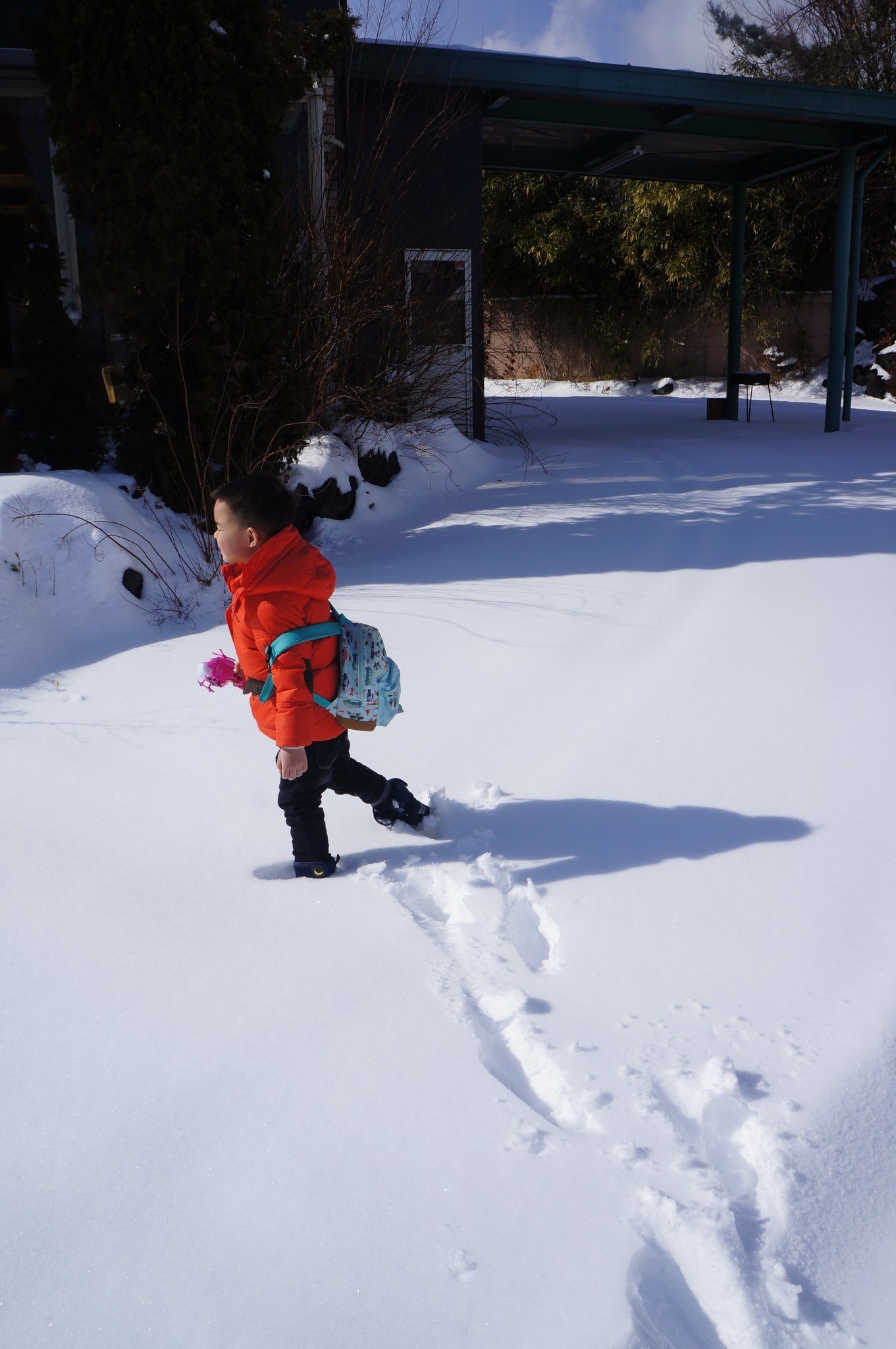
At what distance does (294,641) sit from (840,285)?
1026 cm

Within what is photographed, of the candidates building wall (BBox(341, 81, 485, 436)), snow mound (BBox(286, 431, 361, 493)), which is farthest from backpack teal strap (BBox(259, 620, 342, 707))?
building wall (BBox(341, 81, 485, 436))

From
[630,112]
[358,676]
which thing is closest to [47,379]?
[358,676]

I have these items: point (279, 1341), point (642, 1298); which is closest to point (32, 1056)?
point (279, 1341)

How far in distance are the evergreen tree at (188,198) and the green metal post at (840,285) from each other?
266 inches

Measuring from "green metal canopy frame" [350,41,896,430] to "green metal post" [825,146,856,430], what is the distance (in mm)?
14

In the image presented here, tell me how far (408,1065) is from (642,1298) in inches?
23.1

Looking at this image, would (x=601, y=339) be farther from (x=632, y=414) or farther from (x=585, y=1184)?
(x=585, y=1184)

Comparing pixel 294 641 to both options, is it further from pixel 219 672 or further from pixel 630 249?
pixel 630 249

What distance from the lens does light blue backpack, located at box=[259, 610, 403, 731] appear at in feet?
A: 8.00

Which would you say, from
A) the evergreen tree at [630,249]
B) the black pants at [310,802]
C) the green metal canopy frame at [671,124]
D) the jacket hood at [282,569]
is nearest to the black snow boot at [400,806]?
the black pants at [310,802]

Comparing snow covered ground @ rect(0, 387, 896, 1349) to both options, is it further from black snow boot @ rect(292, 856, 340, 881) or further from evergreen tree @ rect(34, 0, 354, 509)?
evergreen tree @ rect(34, 0, 354, 509)

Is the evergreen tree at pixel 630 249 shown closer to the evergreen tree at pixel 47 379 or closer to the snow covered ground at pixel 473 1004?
the evergreen tree at pixel 47 379

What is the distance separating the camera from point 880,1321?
130 cm

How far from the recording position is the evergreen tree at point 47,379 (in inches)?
229
